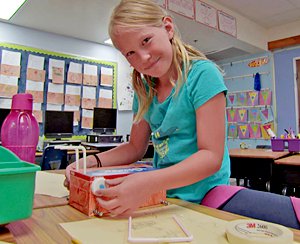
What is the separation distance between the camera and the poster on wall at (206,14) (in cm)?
287

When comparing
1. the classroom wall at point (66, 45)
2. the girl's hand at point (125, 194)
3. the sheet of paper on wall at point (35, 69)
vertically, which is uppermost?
the classroom wall at point (66, 45)

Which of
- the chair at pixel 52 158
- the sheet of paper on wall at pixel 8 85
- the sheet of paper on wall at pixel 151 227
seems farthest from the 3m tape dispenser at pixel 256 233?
the sheet of paper on wall at pixel 8 85

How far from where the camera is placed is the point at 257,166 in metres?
2.24

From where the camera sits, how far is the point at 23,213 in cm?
43

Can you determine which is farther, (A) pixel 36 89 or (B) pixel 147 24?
(A) pixel 36 89

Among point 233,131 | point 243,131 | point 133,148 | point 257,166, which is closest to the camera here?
point 133,148

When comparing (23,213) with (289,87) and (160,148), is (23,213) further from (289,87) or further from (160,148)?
(289,87)

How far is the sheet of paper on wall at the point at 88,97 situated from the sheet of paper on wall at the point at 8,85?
2.91 feet

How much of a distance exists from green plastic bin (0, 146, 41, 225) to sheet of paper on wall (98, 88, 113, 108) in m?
3.55

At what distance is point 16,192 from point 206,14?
301 centimetres

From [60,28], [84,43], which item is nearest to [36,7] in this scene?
[60,28]

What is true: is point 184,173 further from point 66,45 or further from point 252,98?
point 252,98

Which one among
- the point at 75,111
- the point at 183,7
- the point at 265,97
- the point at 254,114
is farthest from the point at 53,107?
the point at 265,97

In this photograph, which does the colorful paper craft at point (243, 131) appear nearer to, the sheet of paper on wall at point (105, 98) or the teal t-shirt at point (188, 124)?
the sheet of paper on wall at point (105, 98)
